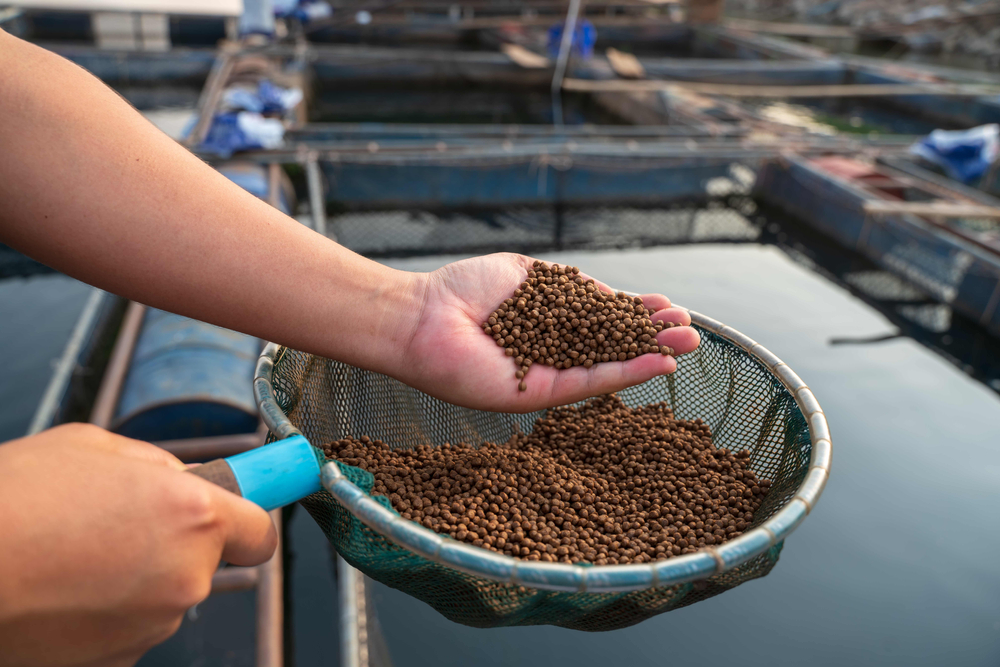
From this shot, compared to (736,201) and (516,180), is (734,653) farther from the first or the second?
(736,201)

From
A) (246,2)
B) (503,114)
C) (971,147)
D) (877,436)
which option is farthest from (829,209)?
(246,2)

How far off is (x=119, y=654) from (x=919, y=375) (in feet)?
17.8

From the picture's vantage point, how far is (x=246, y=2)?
1111 cm

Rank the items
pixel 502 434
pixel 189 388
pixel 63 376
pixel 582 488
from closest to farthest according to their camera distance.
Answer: pixel 582 488 < pixel 502 434 < pixel 189 388 < pixel 63 376

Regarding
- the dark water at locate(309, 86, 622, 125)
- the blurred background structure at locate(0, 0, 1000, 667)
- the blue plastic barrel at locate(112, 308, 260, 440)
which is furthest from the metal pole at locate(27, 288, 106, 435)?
the dark water at locate(309, 86, 622, 125)

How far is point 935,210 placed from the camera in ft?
17.9

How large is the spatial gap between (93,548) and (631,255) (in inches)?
232

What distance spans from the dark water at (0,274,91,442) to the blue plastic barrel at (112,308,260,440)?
1.26 m

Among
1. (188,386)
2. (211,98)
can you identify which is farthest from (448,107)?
(188,386)

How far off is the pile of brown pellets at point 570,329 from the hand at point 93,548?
35.9 inches

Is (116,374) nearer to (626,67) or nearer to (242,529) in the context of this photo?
(242,529)

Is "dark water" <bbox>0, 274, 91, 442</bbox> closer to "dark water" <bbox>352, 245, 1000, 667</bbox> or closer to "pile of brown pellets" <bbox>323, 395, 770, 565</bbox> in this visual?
→ "dark water" <bbox>352, 245, 1000, 667</bbox>

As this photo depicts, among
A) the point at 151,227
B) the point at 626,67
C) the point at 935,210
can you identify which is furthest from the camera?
the point at 626,67

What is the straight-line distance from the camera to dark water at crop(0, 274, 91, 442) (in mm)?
3994
